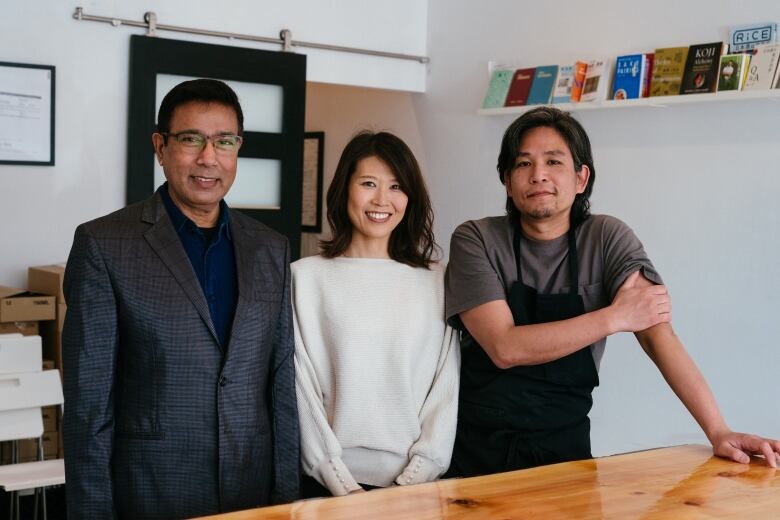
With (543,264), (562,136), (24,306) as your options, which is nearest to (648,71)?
(562,136)

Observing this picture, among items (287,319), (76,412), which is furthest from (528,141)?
(76,412)

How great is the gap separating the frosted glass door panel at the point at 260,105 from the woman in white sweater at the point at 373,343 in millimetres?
3308

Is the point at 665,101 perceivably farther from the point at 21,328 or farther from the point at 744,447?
the point at 21,328

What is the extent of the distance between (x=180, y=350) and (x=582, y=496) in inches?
33.6

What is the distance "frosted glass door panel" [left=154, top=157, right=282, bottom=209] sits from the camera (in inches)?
223

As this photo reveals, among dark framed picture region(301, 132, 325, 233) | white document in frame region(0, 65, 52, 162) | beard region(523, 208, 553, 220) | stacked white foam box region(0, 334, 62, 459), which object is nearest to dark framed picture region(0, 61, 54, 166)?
white document in frame region(0, 65, 52, 162)

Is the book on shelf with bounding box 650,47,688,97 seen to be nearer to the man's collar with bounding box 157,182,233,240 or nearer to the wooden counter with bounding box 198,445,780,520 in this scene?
the wooden counter with bounding box 198,445,780,520

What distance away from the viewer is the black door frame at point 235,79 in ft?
17.3

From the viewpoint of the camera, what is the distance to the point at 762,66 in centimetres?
416

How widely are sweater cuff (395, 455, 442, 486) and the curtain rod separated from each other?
11.9 ft

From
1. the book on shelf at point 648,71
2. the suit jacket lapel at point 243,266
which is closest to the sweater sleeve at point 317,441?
the suit jacket lapel at point 243,266

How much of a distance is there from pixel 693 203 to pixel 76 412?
331 centimetres

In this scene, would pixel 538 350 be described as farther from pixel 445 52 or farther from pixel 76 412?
pixel 445 52

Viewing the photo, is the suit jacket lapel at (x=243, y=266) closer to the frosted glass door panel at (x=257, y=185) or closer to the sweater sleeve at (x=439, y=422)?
the sweater sleeve at (x=439, y=422)
